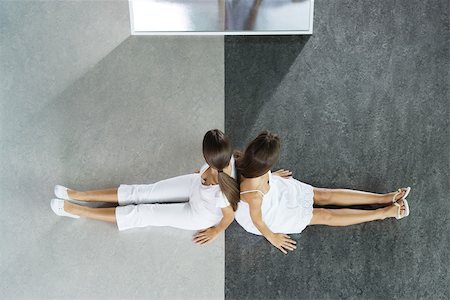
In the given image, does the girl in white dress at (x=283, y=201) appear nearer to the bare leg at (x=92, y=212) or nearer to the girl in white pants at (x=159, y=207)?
the girl in white pants at (x=159, y=207)

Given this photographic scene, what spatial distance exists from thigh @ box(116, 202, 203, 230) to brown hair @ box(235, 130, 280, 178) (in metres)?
0.65

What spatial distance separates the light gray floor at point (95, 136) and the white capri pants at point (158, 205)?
149mm

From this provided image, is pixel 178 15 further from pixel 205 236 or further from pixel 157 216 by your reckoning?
pixel 205 236

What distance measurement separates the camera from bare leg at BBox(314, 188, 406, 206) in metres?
2.90

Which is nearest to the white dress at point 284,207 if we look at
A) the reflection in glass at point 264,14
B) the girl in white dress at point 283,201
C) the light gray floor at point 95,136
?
the girl in white dress at point 283,201

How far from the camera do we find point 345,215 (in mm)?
2854

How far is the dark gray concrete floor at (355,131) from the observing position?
9.74 feet

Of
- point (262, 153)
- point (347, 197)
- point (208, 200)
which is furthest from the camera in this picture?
point (347, 197)

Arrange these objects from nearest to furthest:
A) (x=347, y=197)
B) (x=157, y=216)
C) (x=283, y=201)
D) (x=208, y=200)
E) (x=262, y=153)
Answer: (x=262, y=153), (x=208, y=200), (x=283, y=201), (x=157, y=216), (x=347, y=197)

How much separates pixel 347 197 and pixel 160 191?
3.41ft

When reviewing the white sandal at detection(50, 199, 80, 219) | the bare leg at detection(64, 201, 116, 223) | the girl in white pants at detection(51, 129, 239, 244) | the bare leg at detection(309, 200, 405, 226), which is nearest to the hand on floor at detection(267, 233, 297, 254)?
the bare leg at detection(309, 200, 405, 226)

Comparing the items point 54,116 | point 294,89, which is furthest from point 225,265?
point 54,116

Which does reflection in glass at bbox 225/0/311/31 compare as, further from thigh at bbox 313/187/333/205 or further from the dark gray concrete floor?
thigh at bbox 313/187/333/205

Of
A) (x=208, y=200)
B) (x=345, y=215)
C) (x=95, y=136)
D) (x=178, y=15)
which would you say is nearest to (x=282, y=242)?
(x=345, y=215)
